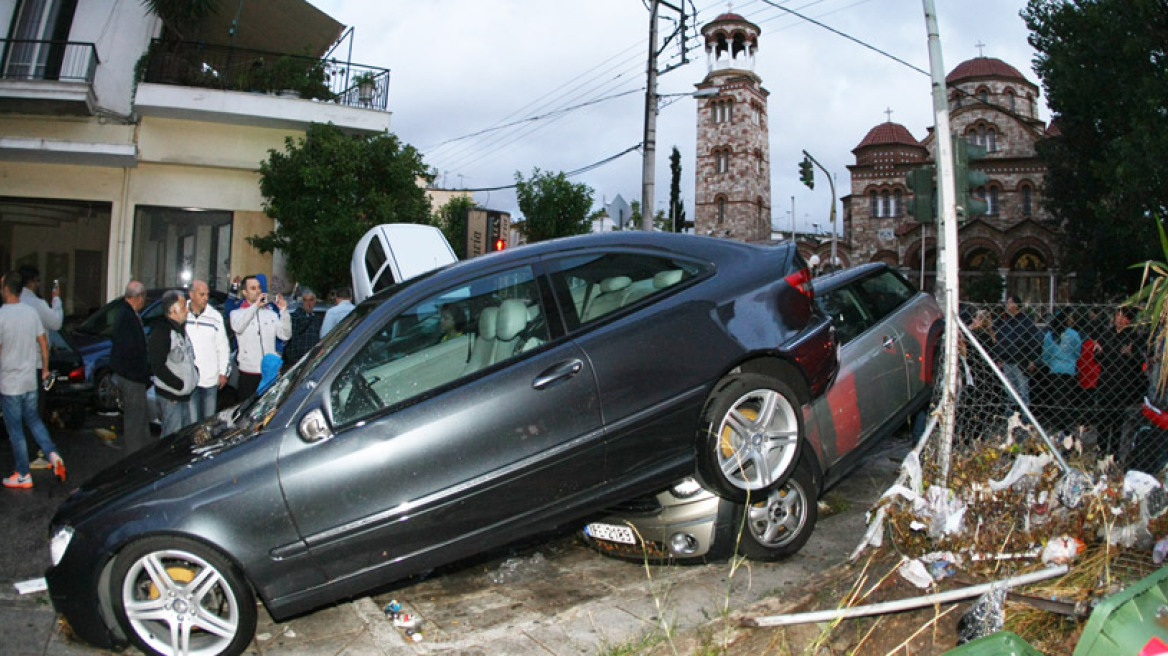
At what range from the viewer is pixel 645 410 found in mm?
3807

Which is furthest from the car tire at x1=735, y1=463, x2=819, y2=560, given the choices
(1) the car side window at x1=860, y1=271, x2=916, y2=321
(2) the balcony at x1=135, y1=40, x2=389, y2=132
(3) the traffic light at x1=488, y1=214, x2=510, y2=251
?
(2) the balcony at x1=135, y1=40, x2=389, y2=132

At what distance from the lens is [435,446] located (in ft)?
11.6

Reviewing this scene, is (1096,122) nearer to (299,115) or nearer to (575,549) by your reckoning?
(299,115)

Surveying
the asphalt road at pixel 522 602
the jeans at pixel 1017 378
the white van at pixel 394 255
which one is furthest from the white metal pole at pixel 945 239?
the white van at pixel 394 255

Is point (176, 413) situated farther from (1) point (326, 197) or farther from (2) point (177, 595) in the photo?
(1) point (326, 197)

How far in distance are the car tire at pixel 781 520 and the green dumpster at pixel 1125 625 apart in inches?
83.2

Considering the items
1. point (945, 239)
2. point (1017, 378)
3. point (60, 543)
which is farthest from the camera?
point (1017, 378)

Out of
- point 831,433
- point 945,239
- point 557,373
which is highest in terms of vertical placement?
point 945,239

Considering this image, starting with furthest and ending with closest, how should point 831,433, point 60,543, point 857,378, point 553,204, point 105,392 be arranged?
1. point 553,204
2. point 105,392
3. point 857,378
4. point 831,433
5. point 60,543

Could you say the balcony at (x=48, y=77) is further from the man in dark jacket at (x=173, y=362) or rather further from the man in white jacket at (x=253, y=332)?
the man in dark jacket at (x=173, y=362)

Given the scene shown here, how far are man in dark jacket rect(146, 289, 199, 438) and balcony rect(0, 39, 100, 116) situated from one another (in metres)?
9.62

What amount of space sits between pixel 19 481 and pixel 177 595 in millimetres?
4179

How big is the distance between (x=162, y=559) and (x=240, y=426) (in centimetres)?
69

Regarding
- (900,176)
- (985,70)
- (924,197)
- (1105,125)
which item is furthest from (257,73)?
(985,70)
